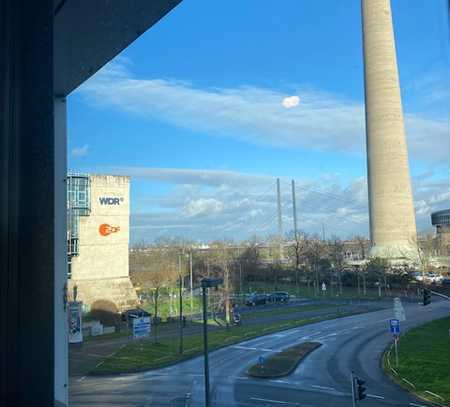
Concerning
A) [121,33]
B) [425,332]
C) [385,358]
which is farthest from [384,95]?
[121,33]

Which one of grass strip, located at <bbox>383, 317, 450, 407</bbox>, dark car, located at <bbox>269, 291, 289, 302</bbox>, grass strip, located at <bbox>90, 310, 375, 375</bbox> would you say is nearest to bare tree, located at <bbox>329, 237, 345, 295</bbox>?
dark car, located at <bbox>269, 291, 289, 302</bbox>

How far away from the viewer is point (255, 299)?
75.6 feet

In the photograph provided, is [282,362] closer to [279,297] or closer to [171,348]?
[171,348]

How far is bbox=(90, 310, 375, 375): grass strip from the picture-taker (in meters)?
11.1

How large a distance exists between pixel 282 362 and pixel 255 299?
12.6 m

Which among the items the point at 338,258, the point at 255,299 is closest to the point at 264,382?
the point at 255,299

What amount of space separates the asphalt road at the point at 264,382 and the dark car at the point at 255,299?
9009 millimetres

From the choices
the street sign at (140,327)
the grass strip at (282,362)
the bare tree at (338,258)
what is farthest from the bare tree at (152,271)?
the grass strip at (282,362)

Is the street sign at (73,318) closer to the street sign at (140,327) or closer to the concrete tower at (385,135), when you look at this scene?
the street sign at (140,327)

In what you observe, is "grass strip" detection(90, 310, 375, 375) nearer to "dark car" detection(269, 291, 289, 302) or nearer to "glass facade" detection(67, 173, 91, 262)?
"dark car" detection(269, 291, 289, 302)
